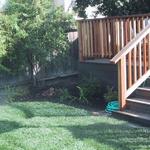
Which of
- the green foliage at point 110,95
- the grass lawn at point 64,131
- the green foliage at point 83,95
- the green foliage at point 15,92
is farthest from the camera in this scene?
the green foliage at point 15,92

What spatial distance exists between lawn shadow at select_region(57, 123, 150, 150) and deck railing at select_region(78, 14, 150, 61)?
3286 mm

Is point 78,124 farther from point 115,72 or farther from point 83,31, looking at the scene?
point 83,31

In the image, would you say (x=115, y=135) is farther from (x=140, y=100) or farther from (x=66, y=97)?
(x=66, y=97)

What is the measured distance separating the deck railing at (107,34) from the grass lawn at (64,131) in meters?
2.50

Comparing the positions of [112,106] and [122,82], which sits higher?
[122,82]

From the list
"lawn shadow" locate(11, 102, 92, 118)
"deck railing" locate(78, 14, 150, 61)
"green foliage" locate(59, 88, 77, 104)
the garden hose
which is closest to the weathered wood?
the garden hose

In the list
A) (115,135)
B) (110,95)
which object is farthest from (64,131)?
(110,95)

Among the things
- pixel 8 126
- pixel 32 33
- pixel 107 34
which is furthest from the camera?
pixel 32 33

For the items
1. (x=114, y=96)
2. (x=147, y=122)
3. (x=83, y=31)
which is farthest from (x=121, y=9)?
(x=147, y=122)

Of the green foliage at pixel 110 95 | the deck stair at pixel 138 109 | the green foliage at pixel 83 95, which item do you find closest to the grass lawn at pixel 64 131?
the deck stair at pixel 138 109

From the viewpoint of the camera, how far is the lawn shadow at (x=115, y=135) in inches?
292

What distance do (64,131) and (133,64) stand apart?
2.69 meters

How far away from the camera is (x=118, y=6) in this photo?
12.4 m

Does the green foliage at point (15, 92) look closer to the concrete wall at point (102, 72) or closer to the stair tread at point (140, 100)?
the concrete wall at point (102, 72)
